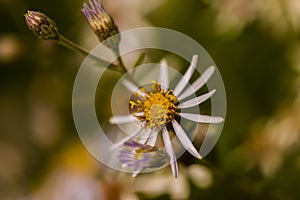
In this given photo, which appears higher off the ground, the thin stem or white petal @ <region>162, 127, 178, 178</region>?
the thin stem

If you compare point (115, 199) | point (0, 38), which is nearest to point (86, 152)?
point (115, 199)

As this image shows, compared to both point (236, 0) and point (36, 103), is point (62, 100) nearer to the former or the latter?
point (36, 103)

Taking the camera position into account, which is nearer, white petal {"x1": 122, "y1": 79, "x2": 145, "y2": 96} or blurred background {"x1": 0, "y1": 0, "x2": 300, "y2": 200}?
white petal {"x1": 122, "y1": 79, "x2": 145, "y2": 96}

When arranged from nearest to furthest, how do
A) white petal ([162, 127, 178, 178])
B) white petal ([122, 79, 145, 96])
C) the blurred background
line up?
1. white petal ([162, 127, 178, 178])
2. white petal ([122, 79, 145, 96])
3. the blurred background

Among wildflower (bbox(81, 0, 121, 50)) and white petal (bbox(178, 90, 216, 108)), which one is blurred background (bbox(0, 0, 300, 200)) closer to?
white petal (bbox(178, 90, 216, 108))

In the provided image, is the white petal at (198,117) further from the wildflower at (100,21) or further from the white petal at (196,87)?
the wildflower at (100,21)

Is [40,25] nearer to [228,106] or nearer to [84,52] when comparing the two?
[84,52]

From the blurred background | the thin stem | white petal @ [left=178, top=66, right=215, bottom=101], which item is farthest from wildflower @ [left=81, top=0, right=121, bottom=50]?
the blurred background
